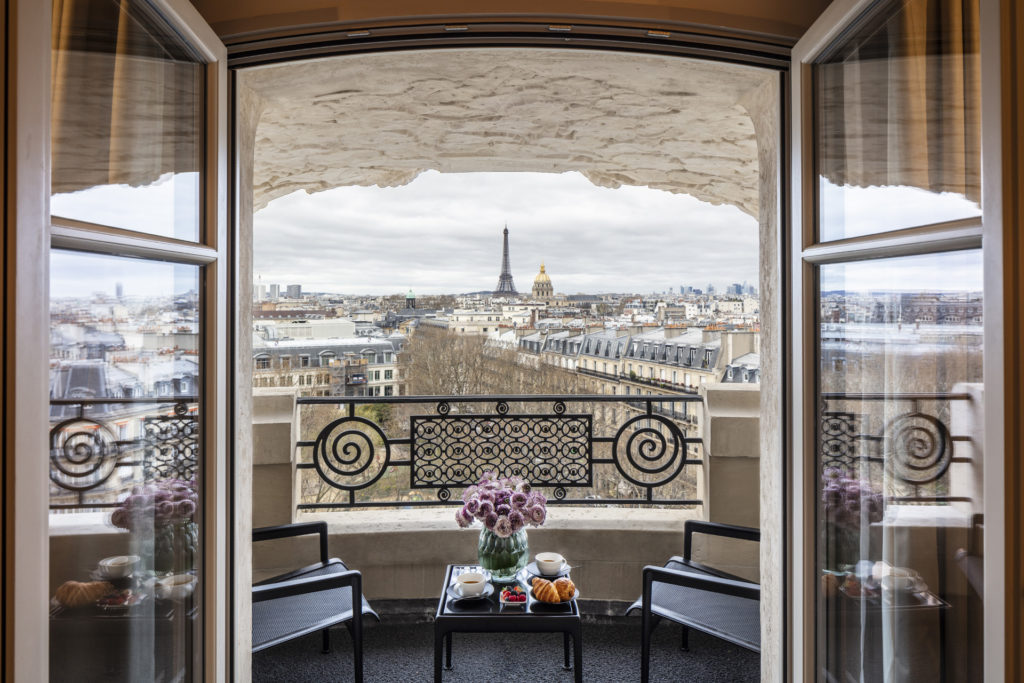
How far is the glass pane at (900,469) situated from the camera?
0.86 m

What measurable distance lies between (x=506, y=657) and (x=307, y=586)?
95 centimetres

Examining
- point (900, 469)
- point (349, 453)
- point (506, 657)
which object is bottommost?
point (506, 657)

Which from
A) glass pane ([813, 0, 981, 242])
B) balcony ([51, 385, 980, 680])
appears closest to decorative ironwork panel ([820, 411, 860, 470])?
glass pane ([813, 0, 981, 242])

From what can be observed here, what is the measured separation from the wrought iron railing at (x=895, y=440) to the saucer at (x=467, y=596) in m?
1.24

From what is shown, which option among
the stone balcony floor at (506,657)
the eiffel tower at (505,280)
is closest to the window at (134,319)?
the stone balcony floor at (506,657)

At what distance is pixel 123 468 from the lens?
3.24ft

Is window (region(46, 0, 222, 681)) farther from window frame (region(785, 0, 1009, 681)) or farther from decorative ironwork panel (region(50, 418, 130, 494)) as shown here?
window frame (region(785, 0, 1009, 681))

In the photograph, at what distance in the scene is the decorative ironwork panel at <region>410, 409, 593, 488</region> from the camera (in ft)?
9.50

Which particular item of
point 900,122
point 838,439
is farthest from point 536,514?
point 900,122

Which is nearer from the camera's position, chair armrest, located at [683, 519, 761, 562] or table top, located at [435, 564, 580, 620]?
table top, located at [435, 564, 580, 620]

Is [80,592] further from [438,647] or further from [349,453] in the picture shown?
[349,453]
